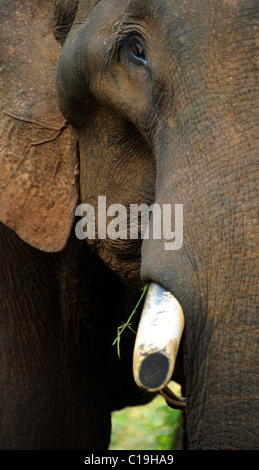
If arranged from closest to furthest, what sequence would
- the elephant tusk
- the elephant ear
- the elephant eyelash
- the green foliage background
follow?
the elephant tusk
the elephant eyelash
the elephant ear
the green foliage background

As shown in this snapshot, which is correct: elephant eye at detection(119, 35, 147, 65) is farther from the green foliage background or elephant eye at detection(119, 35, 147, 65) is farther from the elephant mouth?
the green foliage background

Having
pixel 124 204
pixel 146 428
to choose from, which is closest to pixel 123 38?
pixel 124 204

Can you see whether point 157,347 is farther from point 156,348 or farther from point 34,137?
point 34,137

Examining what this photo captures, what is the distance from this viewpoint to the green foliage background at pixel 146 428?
20.4 feet

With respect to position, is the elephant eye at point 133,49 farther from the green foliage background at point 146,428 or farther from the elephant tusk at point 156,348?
the green foliage background at point 146,428

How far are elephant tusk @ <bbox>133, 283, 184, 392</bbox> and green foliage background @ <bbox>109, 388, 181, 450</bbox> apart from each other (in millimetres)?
3932

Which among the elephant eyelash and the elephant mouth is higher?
the elephant eyelash

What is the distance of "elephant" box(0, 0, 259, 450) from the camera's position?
7.51ft

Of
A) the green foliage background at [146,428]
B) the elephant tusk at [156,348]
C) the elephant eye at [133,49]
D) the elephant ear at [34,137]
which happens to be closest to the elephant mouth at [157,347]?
the elephant tusk at [156,348]

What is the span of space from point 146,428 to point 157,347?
14.7 feet

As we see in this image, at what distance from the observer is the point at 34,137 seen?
133 inches

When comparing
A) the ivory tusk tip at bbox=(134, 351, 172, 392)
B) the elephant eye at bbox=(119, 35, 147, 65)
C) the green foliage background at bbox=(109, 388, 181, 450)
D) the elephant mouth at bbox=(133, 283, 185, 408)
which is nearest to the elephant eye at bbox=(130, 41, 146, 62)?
the elephant eye at bbox=(119, 35, 147, 65)
